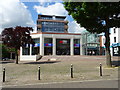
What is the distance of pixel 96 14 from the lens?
14062 millimetres

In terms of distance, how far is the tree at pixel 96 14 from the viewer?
1327 cm

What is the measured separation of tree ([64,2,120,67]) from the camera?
43.5 feet

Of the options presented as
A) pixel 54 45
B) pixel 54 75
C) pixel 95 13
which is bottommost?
pixel 54 75

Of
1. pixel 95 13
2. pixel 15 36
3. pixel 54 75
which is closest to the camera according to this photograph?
pixel 54 75

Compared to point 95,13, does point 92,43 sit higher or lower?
lower

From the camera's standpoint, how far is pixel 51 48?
59.2 m

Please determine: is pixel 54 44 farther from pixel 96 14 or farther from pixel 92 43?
pixel 96 14

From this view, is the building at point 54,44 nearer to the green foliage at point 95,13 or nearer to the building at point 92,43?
the building at point 92,43

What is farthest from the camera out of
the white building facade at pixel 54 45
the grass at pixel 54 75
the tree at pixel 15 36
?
the white building facade at pixel 54 45

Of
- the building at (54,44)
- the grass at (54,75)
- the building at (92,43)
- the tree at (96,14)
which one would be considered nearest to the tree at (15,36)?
the grass at (54,75)

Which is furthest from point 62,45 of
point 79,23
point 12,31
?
point 79,23

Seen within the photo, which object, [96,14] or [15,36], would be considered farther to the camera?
[15,36]

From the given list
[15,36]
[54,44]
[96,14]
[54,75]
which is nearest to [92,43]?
[54,44]

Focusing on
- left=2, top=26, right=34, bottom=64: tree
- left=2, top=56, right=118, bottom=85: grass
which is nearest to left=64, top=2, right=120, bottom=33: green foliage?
left=2, top=56, right=118, bottom=85: grass
